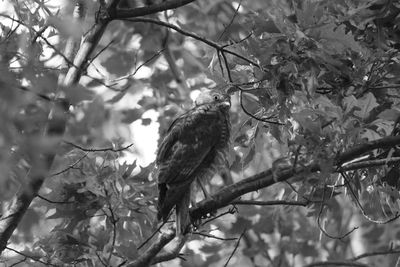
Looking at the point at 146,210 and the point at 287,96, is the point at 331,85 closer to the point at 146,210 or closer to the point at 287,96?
the point at 287,96

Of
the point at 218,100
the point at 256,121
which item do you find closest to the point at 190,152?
the point at 218,100

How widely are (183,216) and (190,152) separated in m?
1.06

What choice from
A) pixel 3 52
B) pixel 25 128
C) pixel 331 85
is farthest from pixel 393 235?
pixel 25 128

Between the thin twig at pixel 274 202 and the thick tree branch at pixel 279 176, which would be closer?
the thick tree branch at pixel 279 176

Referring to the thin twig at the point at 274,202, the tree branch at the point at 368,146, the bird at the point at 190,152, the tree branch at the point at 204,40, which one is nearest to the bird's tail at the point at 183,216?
the bird at the point at 190,152

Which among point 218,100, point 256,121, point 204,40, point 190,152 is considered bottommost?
point 256,121

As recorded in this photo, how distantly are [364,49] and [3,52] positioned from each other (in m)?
2.08

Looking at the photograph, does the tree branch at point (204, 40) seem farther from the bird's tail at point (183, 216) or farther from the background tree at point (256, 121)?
the bird's tail at point (183, 216)

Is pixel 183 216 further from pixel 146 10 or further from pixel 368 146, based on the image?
pixel 368 146

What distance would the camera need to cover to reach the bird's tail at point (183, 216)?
5527mm

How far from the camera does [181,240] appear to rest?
532 cm

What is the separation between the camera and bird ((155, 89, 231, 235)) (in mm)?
6073


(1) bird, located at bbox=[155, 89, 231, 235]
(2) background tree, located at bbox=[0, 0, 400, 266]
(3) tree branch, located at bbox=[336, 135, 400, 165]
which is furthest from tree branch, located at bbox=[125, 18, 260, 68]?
(1) bird, located at bbox=[155, 89, 231, 235]

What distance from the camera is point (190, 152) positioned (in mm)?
6715
